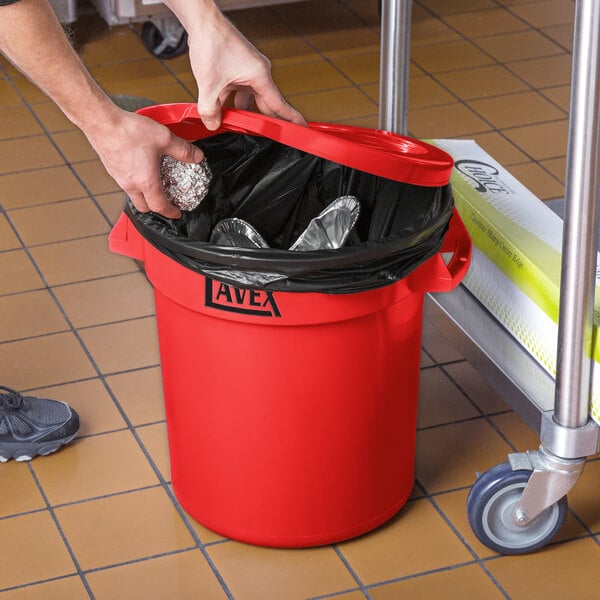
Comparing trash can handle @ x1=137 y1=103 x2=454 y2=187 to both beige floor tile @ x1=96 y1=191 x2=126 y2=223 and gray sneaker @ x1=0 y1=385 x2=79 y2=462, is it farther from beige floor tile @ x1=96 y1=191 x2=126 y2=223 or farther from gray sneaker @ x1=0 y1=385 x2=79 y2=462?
beige floor tile @ x1=96 y1=191 x2=126 y2=223

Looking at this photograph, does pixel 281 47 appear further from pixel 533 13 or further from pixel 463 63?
pixel 533 13

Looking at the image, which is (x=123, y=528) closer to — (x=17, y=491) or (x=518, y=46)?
(x=17, y=491)

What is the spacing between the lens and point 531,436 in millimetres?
2461

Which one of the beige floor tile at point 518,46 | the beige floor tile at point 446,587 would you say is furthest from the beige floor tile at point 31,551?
the beige floor tile at point 518,46

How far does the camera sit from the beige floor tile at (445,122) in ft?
12.1

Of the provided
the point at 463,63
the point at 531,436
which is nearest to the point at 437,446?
the point at 531,436

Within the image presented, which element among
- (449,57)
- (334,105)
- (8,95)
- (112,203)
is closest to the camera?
(112,203)

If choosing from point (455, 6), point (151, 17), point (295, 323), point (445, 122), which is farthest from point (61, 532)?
point (455, 6)

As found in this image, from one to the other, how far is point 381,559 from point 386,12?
1043 millimetres

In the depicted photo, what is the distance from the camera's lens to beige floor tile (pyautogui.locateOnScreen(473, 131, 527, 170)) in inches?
138

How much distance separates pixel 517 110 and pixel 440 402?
5.09 feet

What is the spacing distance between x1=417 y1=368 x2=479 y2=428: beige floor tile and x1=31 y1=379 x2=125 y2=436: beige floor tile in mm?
626

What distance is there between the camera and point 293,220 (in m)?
2.25

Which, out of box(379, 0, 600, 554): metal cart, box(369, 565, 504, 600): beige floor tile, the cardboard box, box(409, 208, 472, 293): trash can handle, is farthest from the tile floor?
box(409, 208, 472, 293): trash can handle
